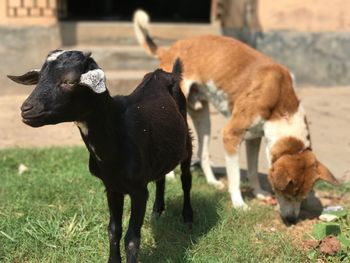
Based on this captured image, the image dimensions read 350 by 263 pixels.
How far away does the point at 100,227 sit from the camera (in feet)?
14.8

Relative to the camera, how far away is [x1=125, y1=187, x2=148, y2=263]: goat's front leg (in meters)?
3.62

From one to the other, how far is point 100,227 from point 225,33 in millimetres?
7280

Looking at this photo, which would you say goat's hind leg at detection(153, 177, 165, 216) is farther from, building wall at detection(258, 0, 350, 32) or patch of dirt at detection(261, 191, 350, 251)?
building wall at detection(258, 0, 350, 32)

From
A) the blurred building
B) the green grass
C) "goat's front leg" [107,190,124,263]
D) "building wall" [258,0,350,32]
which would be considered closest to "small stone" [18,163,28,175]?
the green grass

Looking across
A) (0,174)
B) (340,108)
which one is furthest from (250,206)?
(340,108)

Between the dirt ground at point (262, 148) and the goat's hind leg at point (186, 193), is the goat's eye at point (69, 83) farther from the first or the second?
Answer: the dirt ground at point (262, 148)

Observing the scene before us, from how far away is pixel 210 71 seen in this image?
586cm

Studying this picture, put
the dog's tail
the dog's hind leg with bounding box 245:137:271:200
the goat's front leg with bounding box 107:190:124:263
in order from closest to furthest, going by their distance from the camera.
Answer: the goat's front leg with bounding box 107:190:124:263, the dog's hind leg with bounding box 245:137:271:200, the dog's tail

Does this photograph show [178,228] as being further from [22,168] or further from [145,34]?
[145,34]

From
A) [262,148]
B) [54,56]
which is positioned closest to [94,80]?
[54,56]

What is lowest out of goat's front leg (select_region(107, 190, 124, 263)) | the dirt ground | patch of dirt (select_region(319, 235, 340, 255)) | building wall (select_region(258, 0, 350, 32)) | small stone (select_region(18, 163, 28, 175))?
the dirt ground

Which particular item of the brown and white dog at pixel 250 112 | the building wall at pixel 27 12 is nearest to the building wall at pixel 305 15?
the building wall at pixel 27 12

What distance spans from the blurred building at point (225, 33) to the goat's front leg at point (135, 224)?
20.3ft

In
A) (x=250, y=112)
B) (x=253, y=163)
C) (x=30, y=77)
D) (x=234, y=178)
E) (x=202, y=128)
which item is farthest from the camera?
(x=202, y=128)
